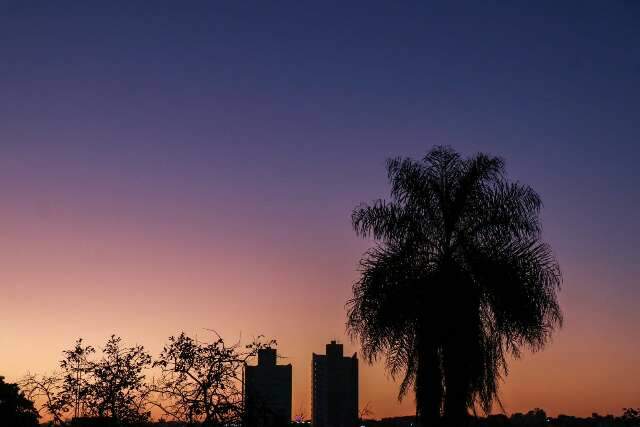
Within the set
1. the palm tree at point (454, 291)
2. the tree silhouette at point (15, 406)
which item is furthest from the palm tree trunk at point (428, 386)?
the tree silhouette at point (15, 406)

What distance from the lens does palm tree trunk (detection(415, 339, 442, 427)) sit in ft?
68.1

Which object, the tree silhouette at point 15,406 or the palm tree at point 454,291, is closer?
the palm tree at point 454,291

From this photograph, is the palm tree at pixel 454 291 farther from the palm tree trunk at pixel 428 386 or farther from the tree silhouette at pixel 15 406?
the tree silhouette at pixel 15 406

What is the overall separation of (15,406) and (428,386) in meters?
18.2

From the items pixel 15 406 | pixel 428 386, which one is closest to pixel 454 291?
pixel 428 386

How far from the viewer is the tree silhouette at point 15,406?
3077cm

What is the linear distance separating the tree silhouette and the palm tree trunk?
16.6m

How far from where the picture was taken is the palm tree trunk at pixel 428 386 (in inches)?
817

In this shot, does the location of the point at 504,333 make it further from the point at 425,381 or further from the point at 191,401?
the point at 191,401

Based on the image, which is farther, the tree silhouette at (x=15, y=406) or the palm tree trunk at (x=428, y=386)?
the tree silhouette at (x=15, y=406)

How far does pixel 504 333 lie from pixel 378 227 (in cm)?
429

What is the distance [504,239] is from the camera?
69.7 ft

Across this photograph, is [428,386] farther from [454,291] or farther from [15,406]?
[15,406]

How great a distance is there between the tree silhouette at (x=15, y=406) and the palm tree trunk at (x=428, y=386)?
16.6 meters
